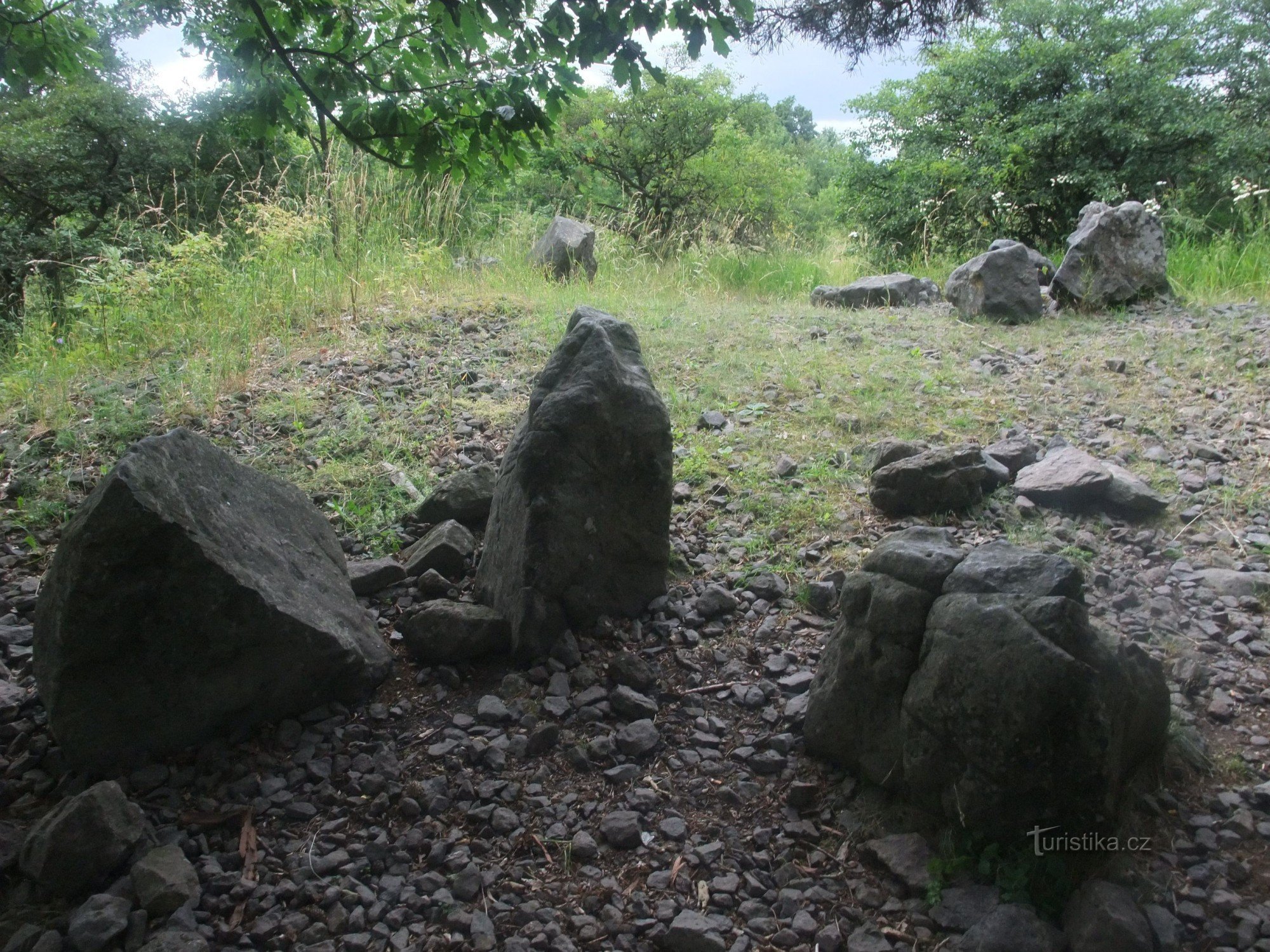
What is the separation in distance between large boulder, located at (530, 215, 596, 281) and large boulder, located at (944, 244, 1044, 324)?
10.9 feet

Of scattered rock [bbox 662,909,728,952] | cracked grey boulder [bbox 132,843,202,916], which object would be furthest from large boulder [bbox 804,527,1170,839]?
cracked grey boulder [bbox 132,843,202,916]

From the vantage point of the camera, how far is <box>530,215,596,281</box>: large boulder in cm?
808

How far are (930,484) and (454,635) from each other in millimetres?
1979

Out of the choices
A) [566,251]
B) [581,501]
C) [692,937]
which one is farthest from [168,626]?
[566,251]

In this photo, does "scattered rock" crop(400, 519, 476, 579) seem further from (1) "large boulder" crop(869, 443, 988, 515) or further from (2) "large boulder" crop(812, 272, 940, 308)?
(2) "large boulder" crop(812, 272, 940, 308)

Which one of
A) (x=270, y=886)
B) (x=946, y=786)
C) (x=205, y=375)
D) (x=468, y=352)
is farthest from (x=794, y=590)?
(x=205, y=375)

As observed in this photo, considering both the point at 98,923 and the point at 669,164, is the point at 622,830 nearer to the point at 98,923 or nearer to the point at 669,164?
the point at 98,923

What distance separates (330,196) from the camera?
7.60m

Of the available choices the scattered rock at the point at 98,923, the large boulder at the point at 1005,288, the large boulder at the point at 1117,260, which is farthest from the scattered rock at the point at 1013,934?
the large boulder at the point at 1117,260

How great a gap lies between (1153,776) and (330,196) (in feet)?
24.2

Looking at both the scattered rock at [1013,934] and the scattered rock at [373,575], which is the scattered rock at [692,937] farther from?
the scattered rock at [373,575]

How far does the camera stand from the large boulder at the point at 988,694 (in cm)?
183

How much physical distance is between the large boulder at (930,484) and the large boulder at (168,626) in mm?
2147

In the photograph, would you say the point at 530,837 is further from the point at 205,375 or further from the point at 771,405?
the point at 205,375
